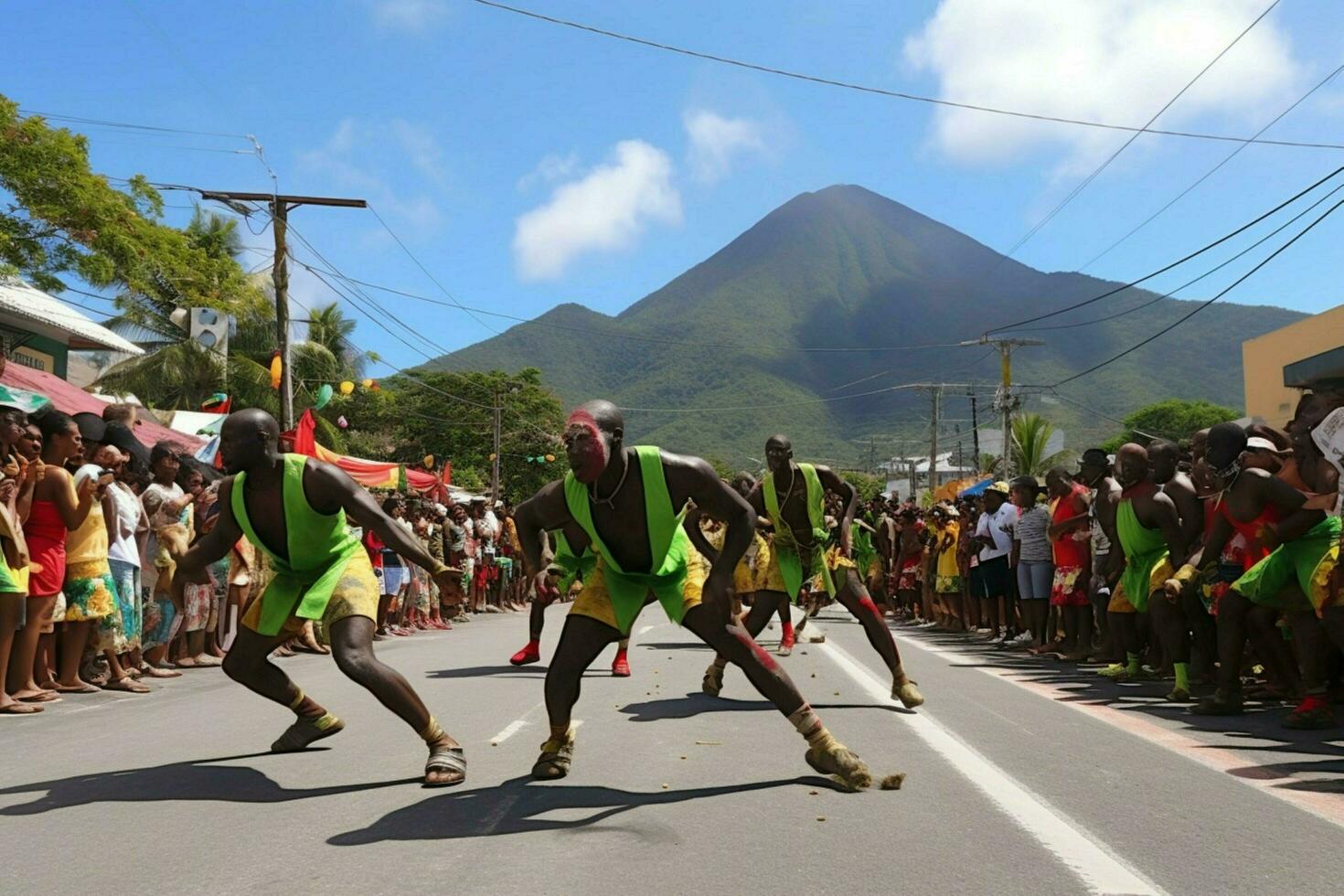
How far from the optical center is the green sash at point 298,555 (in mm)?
6410

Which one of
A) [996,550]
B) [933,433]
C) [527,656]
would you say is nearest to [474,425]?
[933,433]

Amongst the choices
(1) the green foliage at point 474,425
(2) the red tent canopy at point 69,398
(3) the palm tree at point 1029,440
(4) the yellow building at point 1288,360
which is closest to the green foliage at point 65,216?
(2) the red tent canopy at point 69,398

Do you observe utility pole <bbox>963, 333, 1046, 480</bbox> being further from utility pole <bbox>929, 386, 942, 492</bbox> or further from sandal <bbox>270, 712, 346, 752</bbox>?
sandal <bbox>270, 712, 346, 752</bbox>

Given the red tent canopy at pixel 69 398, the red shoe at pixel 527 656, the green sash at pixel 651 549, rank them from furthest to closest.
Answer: the red tent canopy at pixel 69 398 → the red shoe at pixel 527 656 → the green sash at pixel 651 549

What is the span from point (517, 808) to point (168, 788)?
1.79 metres

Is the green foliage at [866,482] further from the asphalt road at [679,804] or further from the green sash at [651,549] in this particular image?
the green sash at [651,549]

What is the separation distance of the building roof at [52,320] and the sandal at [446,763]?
736 inches

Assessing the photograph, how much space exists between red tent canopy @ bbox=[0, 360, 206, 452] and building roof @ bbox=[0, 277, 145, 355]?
6.89 ft

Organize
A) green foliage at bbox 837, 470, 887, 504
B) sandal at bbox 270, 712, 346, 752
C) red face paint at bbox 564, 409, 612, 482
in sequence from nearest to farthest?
red face paint at bbox 564, 409, 612, 482 < sandal at bbox 270, 712, 346, 752 < green foliage at bbox 837, 470, 887, 504

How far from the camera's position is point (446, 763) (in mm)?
5977

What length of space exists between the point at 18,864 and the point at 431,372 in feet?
225

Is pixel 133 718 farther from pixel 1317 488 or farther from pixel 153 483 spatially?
pixel 1317 488

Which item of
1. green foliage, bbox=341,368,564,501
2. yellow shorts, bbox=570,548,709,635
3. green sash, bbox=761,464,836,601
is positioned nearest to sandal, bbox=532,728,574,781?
yellow shorts, bbox=570,548,709,635

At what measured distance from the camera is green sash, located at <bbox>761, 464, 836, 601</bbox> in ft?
33.0
